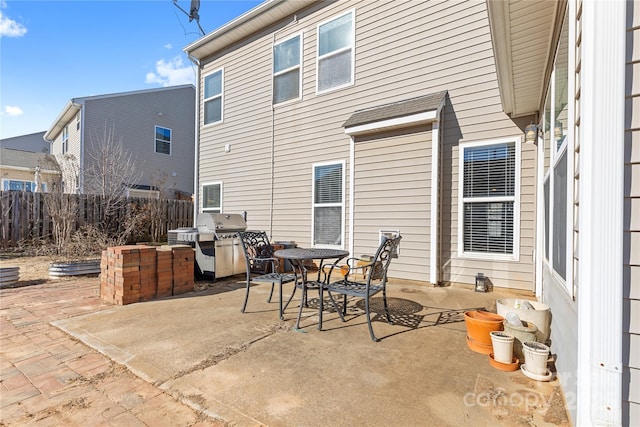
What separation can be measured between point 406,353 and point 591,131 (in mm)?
1916

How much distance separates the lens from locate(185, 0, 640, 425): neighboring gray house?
1.34 metres

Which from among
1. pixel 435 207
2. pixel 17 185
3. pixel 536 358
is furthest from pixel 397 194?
pixel 17 185

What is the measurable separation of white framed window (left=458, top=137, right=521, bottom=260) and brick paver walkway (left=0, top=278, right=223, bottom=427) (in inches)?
164

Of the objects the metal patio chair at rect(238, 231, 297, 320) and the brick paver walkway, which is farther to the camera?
the metal patio chair at rect(238, 231, 297, 320)

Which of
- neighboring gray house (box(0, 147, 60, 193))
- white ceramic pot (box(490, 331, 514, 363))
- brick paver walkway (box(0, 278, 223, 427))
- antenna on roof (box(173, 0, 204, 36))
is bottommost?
brick paver walkway (box(0, 278, 223, 427))

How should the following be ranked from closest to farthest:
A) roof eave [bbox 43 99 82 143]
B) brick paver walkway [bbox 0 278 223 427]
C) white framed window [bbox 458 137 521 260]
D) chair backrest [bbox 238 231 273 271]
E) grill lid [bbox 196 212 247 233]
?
brick paver walkway [bbox 0 278 223 427] → chair backrest [bbox 238 231 273 271] → white framed window [bbox 458 137 521 260] → grill lid [bbox 196 212 247 233] → roof eave [bbox 43 99 82 143]

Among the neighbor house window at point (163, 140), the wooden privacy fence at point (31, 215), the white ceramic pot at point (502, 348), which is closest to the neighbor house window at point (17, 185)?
the neighbor house window at point (163, 140)

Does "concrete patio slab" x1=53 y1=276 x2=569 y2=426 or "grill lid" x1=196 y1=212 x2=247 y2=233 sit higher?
"grill lid" x1=196 y1=212 x2=247 y2=233

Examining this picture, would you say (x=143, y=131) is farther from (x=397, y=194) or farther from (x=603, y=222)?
(x=603, y=222)

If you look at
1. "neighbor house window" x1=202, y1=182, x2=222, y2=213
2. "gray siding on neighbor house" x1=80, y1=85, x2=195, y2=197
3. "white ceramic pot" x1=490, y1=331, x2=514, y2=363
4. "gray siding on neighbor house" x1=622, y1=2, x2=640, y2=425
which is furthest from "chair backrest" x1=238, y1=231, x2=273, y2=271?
"gray siding on neighbor house" x1=80, y1=85, x2=195, y2=197

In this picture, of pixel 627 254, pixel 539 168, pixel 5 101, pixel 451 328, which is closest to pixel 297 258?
pixel 451 328

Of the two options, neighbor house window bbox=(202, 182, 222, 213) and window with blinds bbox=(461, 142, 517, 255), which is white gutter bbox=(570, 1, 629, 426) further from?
neighbor house window bbox=(202, 182, 222, 213)

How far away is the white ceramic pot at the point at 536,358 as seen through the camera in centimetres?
200

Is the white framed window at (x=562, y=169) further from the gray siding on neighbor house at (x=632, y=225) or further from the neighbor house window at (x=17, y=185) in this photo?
the neighbor house window at (x=17, y=185)
